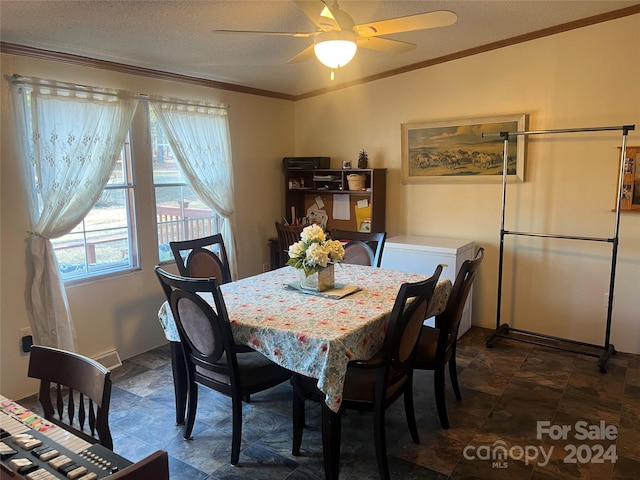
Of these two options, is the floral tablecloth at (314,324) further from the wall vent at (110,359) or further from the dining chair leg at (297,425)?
the wall vent at (110,359)

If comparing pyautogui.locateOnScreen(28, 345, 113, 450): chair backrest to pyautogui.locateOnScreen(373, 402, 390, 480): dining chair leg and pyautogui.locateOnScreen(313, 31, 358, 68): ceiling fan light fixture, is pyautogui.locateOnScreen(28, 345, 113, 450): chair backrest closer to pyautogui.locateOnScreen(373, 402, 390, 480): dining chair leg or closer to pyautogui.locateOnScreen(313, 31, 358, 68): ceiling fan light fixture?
pyautogui.locateOnScreen(373, 402, 390, 480): dining chair leg

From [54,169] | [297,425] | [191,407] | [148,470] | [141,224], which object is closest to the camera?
[148,470]

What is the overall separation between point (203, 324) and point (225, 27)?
1944 millimetres

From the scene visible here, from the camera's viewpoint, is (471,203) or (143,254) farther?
(471,203)

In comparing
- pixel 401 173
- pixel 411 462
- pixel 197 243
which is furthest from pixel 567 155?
pixel 197 243

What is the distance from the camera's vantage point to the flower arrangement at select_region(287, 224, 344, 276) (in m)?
2.53

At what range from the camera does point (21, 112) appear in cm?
286

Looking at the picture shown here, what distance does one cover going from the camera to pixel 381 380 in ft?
6.82

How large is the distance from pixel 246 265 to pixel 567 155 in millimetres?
3093

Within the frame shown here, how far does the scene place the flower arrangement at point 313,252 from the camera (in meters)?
2.53

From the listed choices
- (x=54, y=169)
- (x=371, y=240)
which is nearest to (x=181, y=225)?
(x=54, y=169)

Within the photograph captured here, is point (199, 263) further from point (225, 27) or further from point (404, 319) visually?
point (404, 319)

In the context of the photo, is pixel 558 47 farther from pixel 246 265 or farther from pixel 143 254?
pixel 143 254

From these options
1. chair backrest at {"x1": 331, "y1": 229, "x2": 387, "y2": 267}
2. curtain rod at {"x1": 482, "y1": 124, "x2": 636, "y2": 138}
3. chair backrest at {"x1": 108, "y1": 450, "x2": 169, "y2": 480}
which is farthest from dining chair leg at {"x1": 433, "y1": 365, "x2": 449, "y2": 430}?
curtain rod at {"x1": 482, "y1": 124, "x2": 636, "y2": 138}
